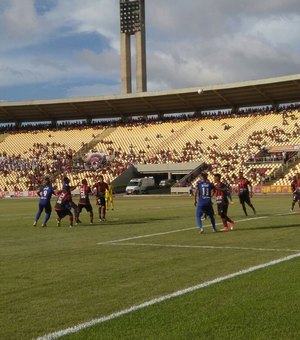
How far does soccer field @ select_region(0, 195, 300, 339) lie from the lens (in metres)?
5.74

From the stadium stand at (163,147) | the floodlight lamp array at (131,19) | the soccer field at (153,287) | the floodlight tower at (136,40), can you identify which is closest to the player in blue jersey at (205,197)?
the soccer field at (153,287)

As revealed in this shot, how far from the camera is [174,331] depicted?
558 centimetres

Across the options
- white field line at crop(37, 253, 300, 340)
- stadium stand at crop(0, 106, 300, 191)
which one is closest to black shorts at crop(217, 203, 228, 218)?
white field line at crop(37, 253, 300, 340)

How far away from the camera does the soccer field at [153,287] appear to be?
5.74 metres

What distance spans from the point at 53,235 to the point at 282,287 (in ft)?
29.9

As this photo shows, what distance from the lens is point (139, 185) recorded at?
53406mm

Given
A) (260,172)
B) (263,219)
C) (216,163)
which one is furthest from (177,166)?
(263,219)

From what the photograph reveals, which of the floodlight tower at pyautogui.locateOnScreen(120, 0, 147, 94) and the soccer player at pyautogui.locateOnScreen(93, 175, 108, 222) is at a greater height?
the floodlight tower at pyautogui.locateOnScreen(120, 0, 147, 94)

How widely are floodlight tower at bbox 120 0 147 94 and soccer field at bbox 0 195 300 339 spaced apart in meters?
53.6

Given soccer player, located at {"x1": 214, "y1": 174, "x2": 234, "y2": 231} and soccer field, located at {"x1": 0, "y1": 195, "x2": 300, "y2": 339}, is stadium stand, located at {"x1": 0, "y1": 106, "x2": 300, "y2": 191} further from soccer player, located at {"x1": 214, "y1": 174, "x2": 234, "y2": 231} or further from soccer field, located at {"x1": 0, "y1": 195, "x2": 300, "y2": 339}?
soccer field, located at {"x1": 0, "y1": 195, "x2": 300, "y2": 339}

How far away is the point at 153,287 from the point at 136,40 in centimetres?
6231

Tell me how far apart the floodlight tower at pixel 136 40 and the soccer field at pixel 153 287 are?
53.6 metres

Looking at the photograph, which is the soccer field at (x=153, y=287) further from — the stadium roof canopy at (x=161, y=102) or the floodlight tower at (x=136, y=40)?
the floodlight tower at (x=136, y=40)

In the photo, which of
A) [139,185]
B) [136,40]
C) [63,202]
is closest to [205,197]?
[63,202]
